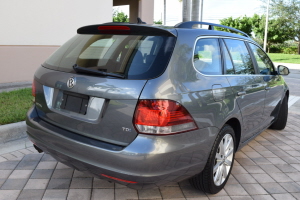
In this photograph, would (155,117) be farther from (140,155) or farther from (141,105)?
(140,155)

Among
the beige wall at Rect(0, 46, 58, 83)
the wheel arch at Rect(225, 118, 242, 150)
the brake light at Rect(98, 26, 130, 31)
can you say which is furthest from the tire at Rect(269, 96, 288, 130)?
the beige wall at Rect(0, 46, 58, 83)

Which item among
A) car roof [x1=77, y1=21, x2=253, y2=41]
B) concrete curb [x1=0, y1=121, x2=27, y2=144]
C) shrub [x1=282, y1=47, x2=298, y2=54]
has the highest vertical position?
car roof [x1=77, y1=21, x2=253, y2=41]

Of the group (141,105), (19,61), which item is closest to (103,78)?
(141,105)

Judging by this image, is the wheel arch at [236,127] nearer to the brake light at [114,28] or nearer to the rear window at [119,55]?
the rear window at [119,55]

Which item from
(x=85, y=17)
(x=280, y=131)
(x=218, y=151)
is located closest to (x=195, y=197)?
(x=218, y=151)

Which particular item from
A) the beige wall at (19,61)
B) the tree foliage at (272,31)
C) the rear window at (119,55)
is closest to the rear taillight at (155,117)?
the rear window at (119,55)

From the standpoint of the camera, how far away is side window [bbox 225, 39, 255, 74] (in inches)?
138

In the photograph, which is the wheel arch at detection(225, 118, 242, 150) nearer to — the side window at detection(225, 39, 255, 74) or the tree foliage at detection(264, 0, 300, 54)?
the side window at detection(225, 39, 255, 74)

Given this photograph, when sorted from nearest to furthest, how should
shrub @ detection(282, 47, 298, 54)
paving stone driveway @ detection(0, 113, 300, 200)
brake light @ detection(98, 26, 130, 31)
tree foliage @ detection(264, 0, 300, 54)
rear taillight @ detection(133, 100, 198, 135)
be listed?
rear taillight @ detection(133, 100, 198, 135) → brake light @ detection(98, 26, 130, 31) → paving stone driveway @ detection(0, 113, 300, 200) → tree foliage @ detection(264, 0, 300, 54) → shrub @ detection(282, 47, 298, 54)

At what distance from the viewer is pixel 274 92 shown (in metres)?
4.53

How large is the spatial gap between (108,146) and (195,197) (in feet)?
3.82

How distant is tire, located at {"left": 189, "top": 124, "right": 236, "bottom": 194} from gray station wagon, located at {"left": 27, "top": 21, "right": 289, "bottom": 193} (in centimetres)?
1

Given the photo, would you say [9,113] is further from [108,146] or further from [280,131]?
[280,131]

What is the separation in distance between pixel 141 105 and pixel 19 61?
6918mm
